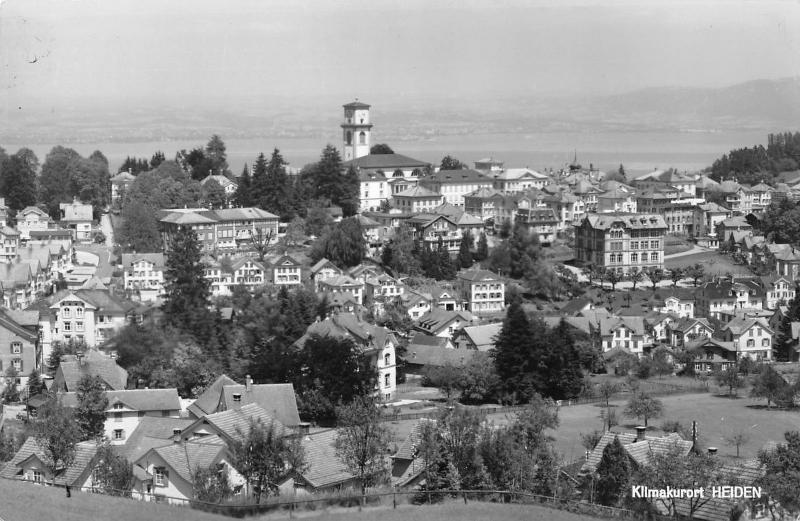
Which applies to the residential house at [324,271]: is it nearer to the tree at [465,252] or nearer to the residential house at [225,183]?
the tree at [465,252]

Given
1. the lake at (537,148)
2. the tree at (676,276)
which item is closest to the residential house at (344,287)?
the tree at (676,276)

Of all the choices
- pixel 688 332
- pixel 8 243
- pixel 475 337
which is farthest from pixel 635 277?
pixel 8 243

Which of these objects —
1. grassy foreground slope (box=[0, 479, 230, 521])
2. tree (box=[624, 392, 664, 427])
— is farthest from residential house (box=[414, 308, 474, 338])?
grassy foreground slope (box=[0, 479, 230, 521])

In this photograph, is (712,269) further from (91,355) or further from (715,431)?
(91,355)

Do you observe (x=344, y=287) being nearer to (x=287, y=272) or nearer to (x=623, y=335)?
(x=287, y=272)

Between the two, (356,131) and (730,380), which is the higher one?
(356,131)

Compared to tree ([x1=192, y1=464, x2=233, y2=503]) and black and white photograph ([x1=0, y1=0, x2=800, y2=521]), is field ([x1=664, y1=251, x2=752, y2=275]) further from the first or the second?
tree ([x1=192, y1=464, x2=233, y2=503])

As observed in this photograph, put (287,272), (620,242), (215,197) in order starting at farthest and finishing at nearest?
(215,197)
(620,242)
(287,272)
